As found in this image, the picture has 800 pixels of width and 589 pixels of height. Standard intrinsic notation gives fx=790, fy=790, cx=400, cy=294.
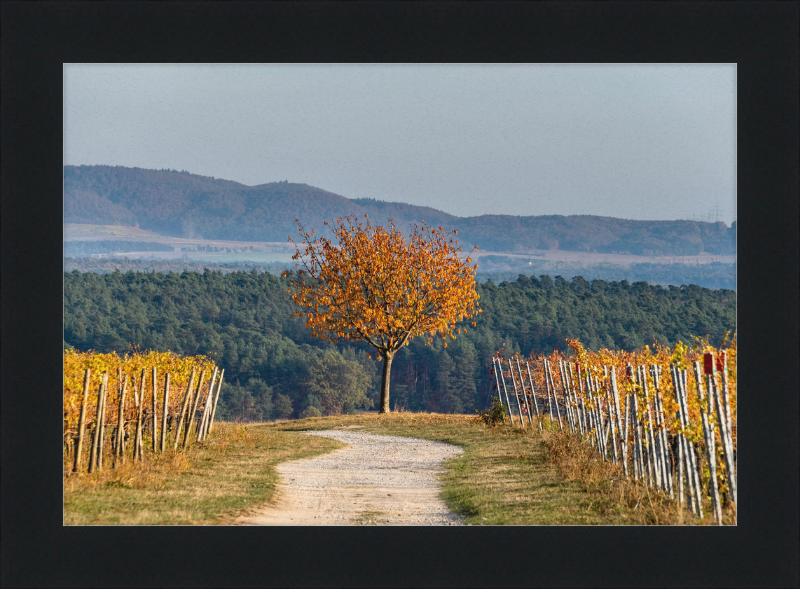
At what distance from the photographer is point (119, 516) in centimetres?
815

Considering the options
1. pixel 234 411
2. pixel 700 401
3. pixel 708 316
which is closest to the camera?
pixel 700 401

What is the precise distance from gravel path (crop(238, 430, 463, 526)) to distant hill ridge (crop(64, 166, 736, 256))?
22912 mm

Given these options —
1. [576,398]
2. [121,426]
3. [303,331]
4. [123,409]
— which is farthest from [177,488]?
[303,331]

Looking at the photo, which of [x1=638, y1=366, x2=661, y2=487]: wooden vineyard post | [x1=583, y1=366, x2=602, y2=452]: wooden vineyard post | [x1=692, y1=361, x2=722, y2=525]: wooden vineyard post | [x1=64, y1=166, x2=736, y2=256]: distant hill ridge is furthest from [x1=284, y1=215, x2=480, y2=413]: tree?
[x1=64, y1=166, x2=736, y2=256]: distant hill ridge

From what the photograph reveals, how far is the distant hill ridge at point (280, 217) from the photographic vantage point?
41.3m

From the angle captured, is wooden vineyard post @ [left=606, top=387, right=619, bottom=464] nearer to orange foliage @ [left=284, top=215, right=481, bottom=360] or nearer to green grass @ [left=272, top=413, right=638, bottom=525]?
green grass @ [left=272, top=413, right=638, bottom=525]

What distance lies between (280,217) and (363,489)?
159ft

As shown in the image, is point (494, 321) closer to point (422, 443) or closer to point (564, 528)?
point (422, 443)

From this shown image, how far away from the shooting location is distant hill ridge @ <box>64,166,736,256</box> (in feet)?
135

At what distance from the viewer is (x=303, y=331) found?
5588 cm

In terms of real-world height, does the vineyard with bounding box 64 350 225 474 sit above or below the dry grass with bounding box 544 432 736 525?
above

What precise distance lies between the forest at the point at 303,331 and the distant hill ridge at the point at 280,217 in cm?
383

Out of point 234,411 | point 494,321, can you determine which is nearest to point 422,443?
point 234,411
